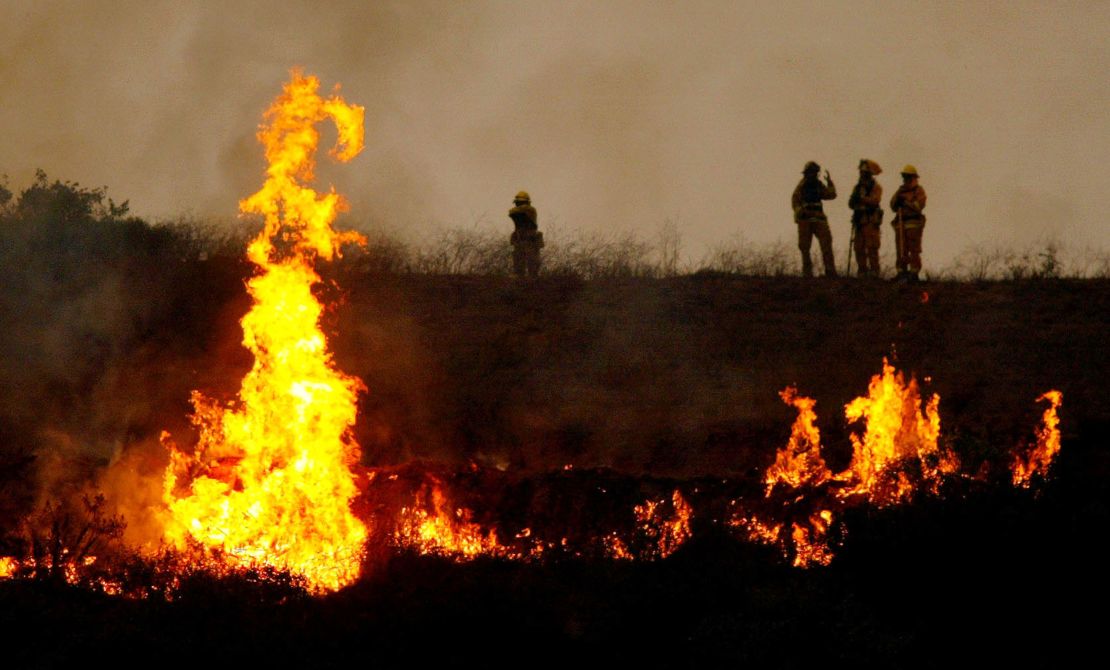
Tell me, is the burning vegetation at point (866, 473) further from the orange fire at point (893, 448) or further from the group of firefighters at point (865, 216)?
the group of firefighters at point (865, 216)

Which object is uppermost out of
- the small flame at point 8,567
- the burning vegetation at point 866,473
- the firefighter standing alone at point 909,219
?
the firefighter standing alone at point 909,219

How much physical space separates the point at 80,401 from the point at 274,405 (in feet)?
23.1

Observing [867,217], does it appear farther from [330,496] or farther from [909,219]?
[330,496]

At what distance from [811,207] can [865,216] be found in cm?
86

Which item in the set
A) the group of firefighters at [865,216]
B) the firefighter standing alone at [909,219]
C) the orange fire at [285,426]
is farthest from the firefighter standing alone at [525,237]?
the orange fire at [285,426]

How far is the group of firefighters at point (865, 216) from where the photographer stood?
21.5m

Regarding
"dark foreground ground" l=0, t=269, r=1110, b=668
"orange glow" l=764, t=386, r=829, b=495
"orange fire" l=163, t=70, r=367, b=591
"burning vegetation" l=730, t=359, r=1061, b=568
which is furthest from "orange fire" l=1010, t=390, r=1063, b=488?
"orange fire" l=163, t=70, r=367, b=591

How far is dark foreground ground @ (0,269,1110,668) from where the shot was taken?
9.98 m

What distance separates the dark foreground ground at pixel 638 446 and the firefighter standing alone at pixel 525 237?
1.08 meters

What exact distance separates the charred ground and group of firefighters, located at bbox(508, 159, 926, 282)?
0.63 metres

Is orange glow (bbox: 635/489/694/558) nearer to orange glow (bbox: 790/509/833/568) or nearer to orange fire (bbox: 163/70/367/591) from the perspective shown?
orange glow (bbox: 790/509/833/568)

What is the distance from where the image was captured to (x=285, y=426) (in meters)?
12.9

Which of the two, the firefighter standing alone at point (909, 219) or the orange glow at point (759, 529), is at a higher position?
the firefighter standing alone at point (909, 219)

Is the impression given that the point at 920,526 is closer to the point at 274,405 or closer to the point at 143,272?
the point at 274,405
